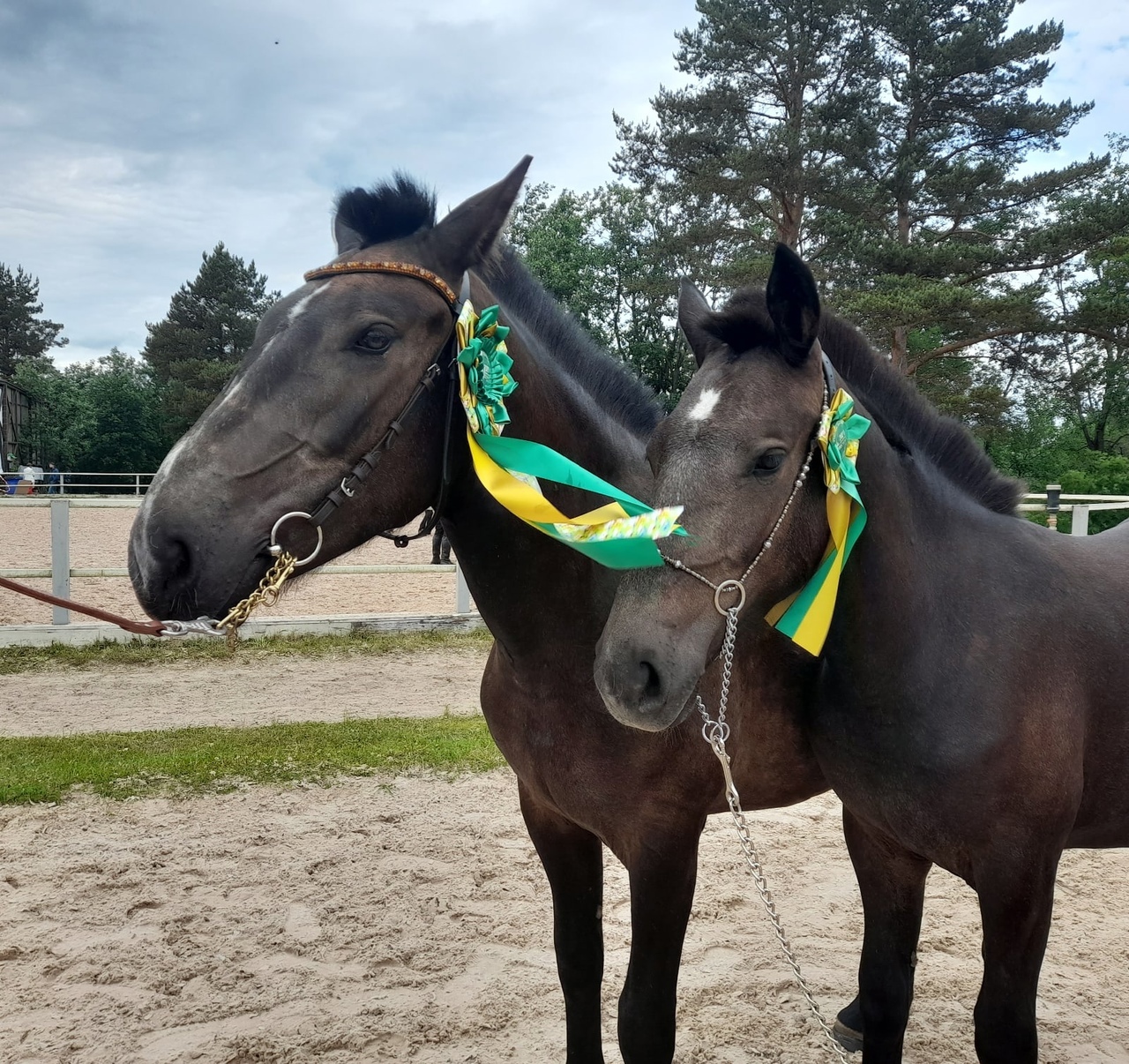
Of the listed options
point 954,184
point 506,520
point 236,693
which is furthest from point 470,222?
point 954,184

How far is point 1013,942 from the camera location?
2.12 meters

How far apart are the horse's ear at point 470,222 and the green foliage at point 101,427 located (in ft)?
153

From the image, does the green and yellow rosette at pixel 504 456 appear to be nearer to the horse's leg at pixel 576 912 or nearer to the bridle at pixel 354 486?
the bridle at pixel 354 486

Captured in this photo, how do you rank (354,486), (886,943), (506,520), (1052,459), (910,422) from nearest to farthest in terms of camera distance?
(354,486)
(506,520)
(910,422)
(886,943)
(1052,459)

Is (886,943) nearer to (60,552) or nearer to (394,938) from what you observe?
(394,938)

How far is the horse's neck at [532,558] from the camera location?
2.36m

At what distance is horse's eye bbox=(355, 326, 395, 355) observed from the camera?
6.75 feet

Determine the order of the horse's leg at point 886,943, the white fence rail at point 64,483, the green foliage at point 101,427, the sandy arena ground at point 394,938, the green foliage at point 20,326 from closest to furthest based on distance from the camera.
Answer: the horse's leg at point 886,943 < the sandy arena ground at point 394,938 < the white fence rail at point 64,483 < the green foliage at point 101,427 < the green foliage at point 20,326

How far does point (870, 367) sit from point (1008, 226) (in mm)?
20692

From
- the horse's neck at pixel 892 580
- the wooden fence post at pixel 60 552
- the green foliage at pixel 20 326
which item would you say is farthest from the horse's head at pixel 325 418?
the green foliage at pixel 20 326

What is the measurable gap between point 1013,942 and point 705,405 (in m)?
1.54

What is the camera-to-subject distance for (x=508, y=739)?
266cm

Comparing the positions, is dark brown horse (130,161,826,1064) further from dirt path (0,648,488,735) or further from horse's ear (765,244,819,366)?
dirt path (0,648,488,735)

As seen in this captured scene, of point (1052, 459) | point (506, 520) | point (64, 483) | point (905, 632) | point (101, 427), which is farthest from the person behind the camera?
point (101, 427)
